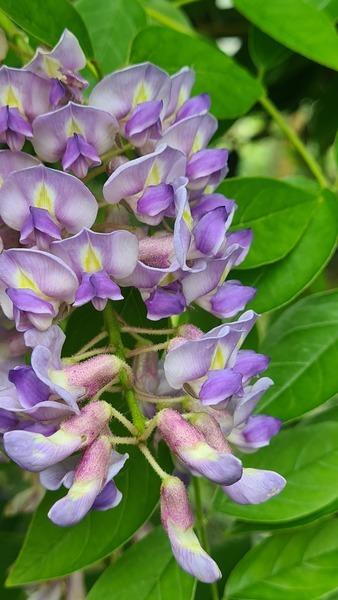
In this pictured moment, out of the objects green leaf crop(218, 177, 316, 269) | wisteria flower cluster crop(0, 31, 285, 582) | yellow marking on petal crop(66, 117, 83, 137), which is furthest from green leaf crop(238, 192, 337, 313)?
yellow marking on petal crop(66, 117, 83, 137)

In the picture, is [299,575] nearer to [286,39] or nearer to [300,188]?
[300,188]

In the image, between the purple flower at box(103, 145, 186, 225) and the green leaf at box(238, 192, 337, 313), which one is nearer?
the purple flower at box(103, 145, 186, 225)

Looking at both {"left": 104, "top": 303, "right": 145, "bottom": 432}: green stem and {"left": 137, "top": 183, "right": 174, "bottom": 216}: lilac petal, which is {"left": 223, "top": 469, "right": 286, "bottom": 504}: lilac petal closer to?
{"left": 104, "top": 303, "right": 145, "bottom": 432}: green stem

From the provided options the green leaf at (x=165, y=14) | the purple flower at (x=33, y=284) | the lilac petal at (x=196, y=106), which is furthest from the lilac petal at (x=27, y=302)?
the green leaf at (x=165, y=14)

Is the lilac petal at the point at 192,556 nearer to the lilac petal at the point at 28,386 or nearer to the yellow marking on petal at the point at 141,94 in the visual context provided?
the lilac petal at the point at 28,386

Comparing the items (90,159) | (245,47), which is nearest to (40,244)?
(90,159)

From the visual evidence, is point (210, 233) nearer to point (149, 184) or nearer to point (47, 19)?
point (149, 184)

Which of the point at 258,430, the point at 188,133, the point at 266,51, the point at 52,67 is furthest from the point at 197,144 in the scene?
the point at 266,51
